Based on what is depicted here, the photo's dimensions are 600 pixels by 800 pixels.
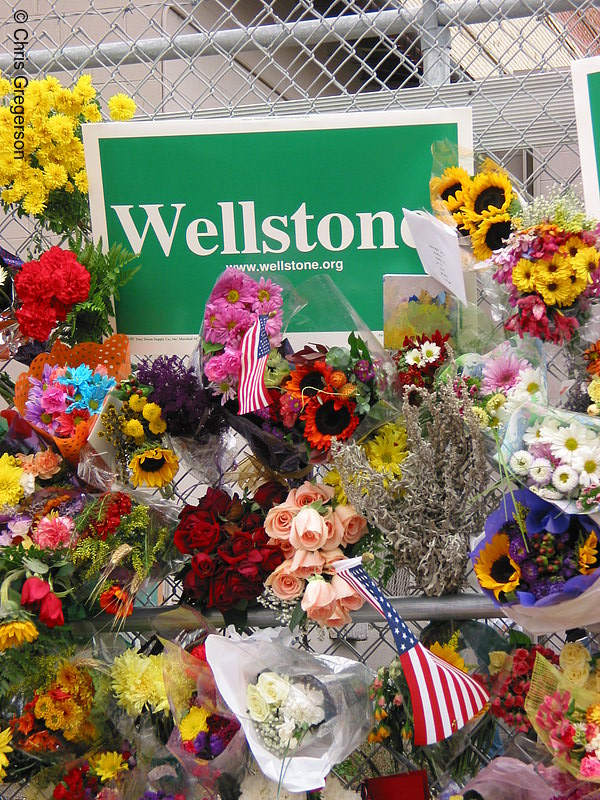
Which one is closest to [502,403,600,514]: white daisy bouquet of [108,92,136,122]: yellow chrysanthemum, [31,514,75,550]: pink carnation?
[31,514,75,550]: pink carnation

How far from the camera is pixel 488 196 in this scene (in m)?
1.19

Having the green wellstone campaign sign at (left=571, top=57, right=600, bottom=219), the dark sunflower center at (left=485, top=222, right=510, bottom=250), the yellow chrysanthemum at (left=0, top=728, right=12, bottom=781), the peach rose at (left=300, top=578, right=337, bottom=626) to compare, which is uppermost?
the green wellstone campaign sign at (left=571, top=57, right=600, bottom=219)

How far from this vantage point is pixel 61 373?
50.2 inches

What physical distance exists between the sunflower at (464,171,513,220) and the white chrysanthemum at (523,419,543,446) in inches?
14.3

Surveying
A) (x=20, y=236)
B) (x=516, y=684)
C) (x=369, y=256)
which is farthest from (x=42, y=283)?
(x=20, y=236)

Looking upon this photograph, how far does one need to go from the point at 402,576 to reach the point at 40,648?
58 centimetres

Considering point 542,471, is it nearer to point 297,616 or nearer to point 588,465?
point 588,465

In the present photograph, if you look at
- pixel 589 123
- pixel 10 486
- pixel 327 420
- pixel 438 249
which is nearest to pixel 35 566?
pixel 10 486

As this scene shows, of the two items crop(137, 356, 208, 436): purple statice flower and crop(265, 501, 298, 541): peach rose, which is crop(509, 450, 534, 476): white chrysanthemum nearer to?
crop(265, 501, 298, 541): peach rose

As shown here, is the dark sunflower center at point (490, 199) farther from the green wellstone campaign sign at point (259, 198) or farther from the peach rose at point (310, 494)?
the peach rose at point (310, 494)

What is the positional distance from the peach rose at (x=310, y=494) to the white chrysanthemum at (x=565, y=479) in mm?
376

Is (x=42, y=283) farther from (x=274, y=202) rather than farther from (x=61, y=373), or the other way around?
(x=274, y=202)

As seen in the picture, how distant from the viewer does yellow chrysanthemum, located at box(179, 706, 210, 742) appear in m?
1.10

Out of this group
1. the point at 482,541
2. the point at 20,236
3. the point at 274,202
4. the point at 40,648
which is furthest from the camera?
the point at 20,236
